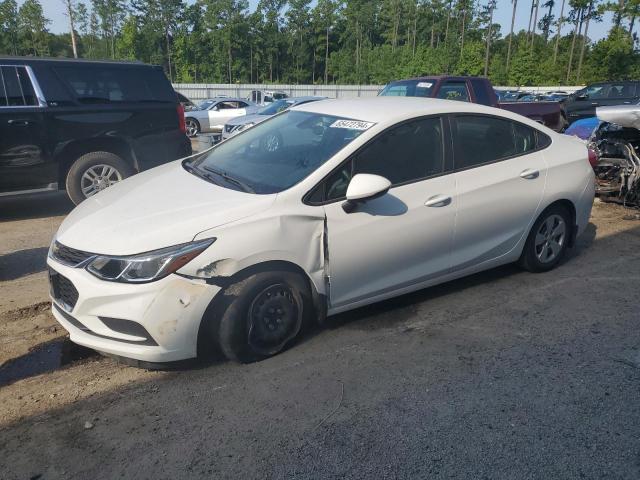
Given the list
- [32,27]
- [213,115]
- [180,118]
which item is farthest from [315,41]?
[180,118]

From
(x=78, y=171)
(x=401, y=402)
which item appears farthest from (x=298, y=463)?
(x=78, y=171)

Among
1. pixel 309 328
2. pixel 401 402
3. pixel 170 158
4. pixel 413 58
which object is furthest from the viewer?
pixel 413 58

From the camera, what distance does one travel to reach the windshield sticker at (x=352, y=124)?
386 centimetres

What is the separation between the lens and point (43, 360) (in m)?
3.52

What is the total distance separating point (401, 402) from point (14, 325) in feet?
9.52

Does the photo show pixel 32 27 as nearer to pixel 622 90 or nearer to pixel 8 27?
pixel 8 27

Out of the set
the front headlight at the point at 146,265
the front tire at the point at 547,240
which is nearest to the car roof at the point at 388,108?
the front tire at the point at 547,240

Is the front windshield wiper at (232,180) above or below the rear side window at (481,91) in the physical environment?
below

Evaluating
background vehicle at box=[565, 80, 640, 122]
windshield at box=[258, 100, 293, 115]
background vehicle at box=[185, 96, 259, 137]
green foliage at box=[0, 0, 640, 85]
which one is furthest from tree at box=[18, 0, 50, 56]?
background vehicle at box=[565, 80, 640, 122]

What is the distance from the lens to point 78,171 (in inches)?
273

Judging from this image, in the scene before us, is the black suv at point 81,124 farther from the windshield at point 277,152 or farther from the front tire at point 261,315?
the front tire at point 261,315

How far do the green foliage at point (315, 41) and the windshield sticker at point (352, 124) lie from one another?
5098cm

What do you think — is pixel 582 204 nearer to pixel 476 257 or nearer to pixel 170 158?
pixel 476 257

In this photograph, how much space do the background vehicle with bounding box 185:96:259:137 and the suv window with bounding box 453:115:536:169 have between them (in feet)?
55.8
